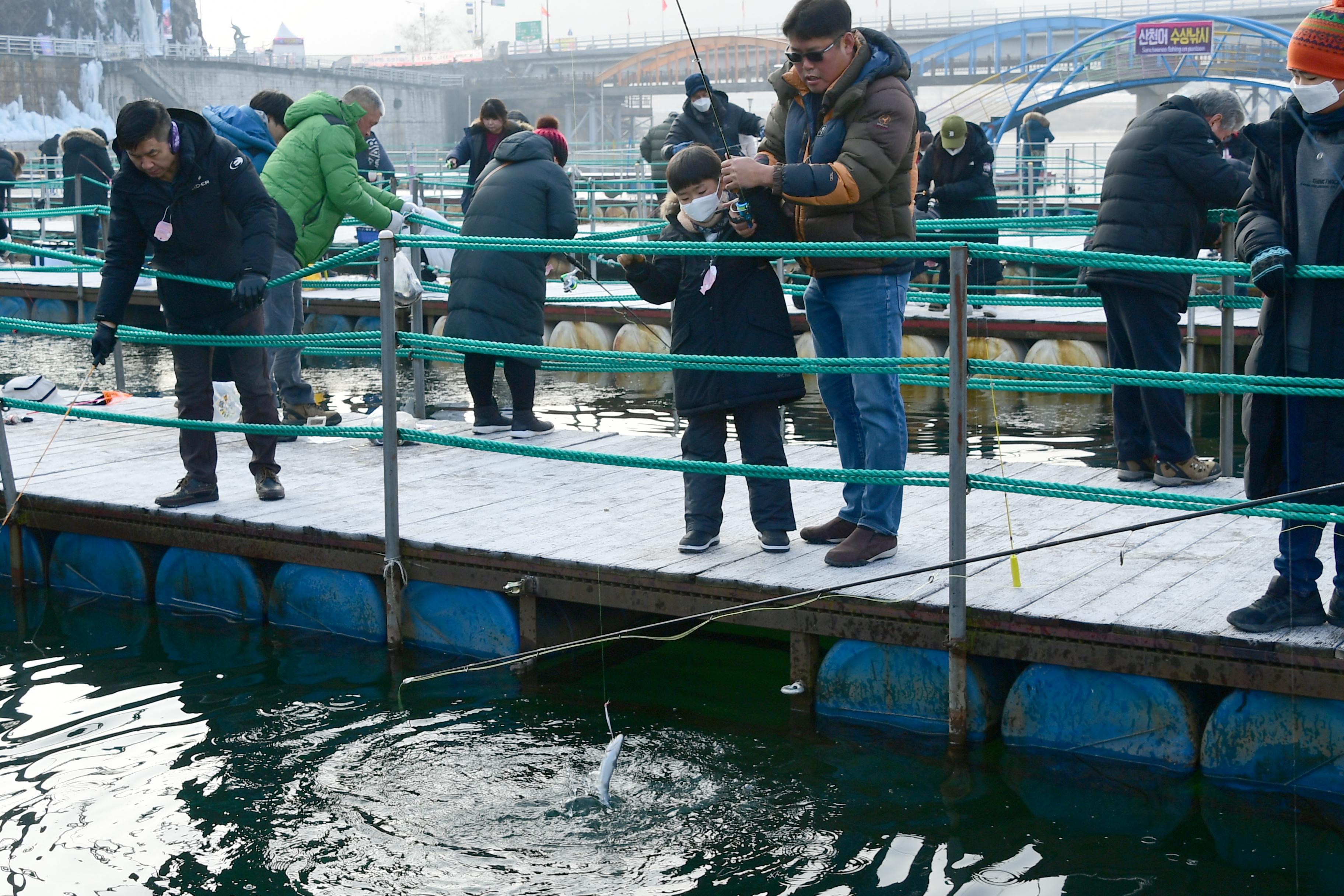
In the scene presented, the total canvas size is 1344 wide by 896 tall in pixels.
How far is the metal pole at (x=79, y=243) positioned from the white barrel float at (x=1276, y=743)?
12.3 meters

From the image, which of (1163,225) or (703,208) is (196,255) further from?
(1163,225)

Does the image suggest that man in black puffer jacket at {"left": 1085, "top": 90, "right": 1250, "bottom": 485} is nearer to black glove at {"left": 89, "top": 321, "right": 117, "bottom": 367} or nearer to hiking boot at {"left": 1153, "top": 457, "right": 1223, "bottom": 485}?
hiking boot at {"left": 1153, "top": 457, "right": 1223, "bottom": 485}

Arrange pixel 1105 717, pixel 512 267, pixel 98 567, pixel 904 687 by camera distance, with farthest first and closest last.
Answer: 1. pixel 512 267
2. pixel 98 567
3. pixel 904 687
4. pixel 1105 717

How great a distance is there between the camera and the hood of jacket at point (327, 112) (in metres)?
7.34

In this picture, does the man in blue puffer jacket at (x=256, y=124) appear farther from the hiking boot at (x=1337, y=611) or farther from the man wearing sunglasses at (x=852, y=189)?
the hiking boot at (x=1337, y=611)

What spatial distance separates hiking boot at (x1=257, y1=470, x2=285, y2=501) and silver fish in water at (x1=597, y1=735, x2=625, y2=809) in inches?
104

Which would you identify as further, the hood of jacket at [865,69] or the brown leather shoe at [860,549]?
the brown leather shoe at [860,549]

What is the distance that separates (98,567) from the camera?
21.1 feet

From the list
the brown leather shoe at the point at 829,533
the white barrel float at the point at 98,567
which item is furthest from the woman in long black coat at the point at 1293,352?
the white barrel float at the point at 98,567

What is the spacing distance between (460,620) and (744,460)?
4.37 ft

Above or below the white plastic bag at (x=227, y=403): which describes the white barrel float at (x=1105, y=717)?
below

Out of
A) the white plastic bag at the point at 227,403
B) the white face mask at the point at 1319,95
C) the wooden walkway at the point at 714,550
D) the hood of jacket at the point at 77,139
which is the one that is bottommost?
the wooden walkway at the point at 714,550

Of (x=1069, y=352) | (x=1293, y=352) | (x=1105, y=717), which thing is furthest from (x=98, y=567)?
(x=1069, y=352)

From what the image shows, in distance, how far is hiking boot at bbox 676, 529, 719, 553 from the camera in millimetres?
5156
